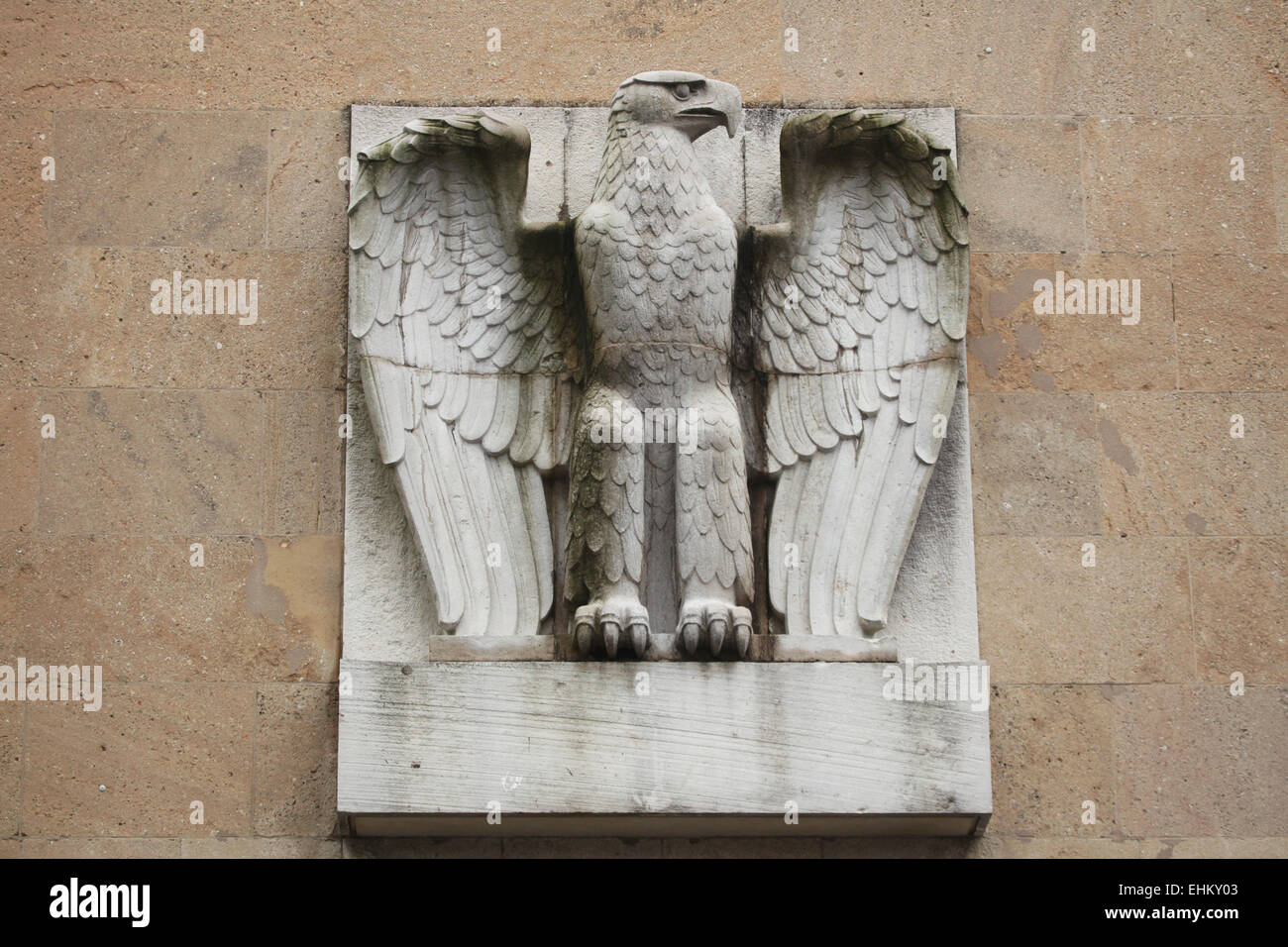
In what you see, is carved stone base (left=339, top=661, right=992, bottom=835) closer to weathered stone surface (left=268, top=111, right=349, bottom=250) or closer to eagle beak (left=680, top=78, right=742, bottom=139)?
weathered stone surface (left=268, top=111, right=349, bottom=250)

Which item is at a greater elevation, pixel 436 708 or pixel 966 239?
pixel 966 239

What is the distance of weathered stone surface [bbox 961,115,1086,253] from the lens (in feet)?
25.7

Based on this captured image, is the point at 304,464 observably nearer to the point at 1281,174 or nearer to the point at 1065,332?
the point at 1065,332

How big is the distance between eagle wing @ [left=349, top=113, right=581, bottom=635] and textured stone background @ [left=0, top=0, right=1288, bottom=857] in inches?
15.2

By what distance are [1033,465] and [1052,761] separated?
1.11 metres

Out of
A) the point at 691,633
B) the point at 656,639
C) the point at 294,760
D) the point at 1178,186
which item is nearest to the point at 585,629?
the point at 656,639

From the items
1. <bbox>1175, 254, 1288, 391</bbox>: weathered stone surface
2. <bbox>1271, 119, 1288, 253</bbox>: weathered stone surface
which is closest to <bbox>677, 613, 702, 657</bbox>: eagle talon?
<bbox>1175, 254, 1288, 391</bbox>: weathered stone surface

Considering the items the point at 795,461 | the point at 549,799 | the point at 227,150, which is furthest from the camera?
the point at 227,150

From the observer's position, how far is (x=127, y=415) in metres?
7.54

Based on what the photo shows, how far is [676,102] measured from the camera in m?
7.46

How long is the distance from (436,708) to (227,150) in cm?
243

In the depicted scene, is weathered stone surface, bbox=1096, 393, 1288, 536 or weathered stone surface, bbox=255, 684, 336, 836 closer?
weathered stone surface, bbox=255, 684, 336, 836

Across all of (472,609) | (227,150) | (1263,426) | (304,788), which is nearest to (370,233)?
(227,150)
